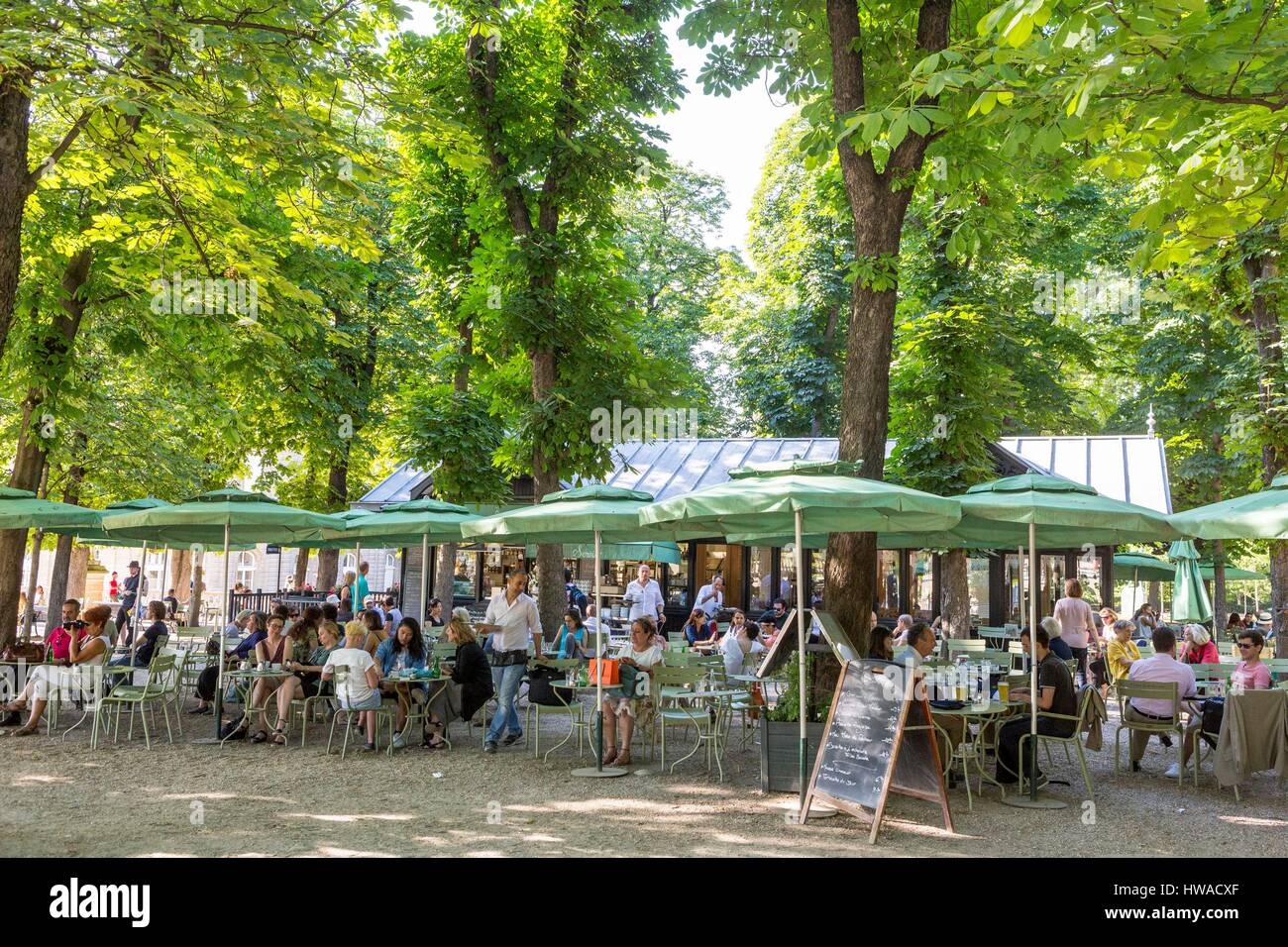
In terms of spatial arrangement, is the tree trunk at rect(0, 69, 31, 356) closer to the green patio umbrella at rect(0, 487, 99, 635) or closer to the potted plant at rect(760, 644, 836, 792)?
Result: the green patio umbrella at rect(0, 487, 99, 635)

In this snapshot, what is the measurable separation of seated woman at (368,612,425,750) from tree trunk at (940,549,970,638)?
36.0 feet

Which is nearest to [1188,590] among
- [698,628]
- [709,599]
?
[709,599]

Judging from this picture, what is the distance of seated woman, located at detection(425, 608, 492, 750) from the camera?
34.8ft

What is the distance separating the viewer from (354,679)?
9.85 metres

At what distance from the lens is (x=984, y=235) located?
9625mm

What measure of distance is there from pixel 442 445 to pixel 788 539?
6.34 metres

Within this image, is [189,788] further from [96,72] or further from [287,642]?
[96,72]

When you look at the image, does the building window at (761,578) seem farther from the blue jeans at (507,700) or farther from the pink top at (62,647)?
the pink top at (62,647)

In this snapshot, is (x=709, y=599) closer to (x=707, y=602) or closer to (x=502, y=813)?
(x=707, y=602)

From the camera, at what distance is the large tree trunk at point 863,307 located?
29.7 ft

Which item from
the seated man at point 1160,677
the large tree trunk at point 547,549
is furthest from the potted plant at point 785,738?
the large tree trunk at point 547,549

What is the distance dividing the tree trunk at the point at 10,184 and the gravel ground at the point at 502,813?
12.2 ft
